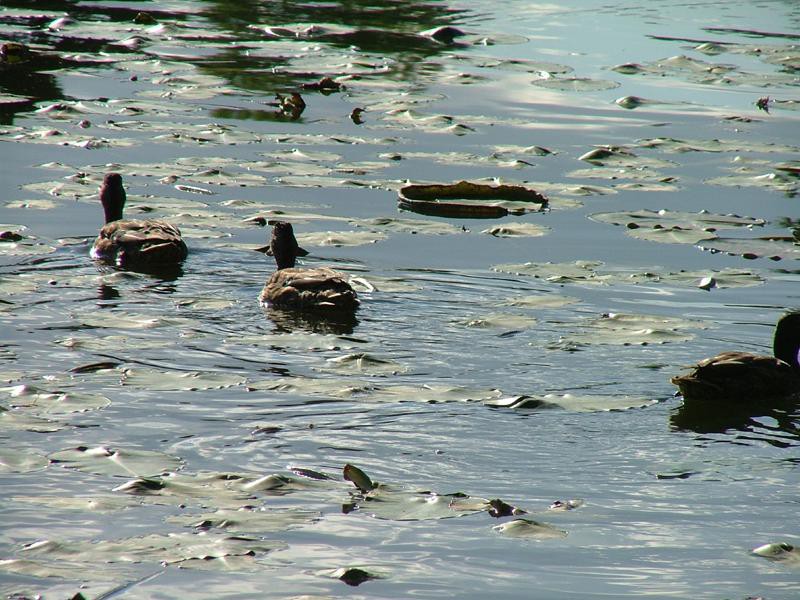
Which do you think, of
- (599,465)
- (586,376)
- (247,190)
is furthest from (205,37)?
(599,465)

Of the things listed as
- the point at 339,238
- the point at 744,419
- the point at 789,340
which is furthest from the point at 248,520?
the point at 339,238

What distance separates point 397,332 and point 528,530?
348cm

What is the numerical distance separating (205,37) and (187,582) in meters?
17.2

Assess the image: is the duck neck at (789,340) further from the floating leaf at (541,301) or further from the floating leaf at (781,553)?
the floating leaf at (781,553)

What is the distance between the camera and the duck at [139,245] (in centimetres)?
1093

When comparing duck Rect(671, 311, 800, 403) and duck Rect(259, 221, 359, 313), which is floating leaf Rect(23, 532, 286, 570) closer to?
duck Rect(671, 311, 800, 403)

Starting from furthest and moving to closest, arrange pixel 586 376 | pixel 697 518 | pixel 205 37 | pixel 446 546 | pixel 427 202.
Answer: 1. pixel 205 37
2. pixel 427 202
3. pixel 586 376
4. pixel 697 518
5. pixel 446 546

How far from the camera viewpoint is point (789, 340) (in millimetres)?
8891

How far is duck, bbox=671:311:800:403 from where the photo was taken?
8172 mm

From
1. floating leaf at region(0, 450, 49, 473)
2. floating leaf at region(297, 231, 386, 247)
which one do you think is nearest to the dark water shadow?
floating leaf at region(297, 231, 386, 247)

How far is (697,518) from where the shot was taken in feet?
20.5

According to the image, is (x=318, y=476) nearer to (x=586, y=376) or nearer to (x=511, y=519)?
(x=511, y=519)

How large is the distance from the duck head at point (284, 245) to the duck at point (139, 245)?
81cm

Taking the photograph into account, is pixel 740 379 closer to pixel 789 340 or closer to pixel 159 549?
pixel 789 340
